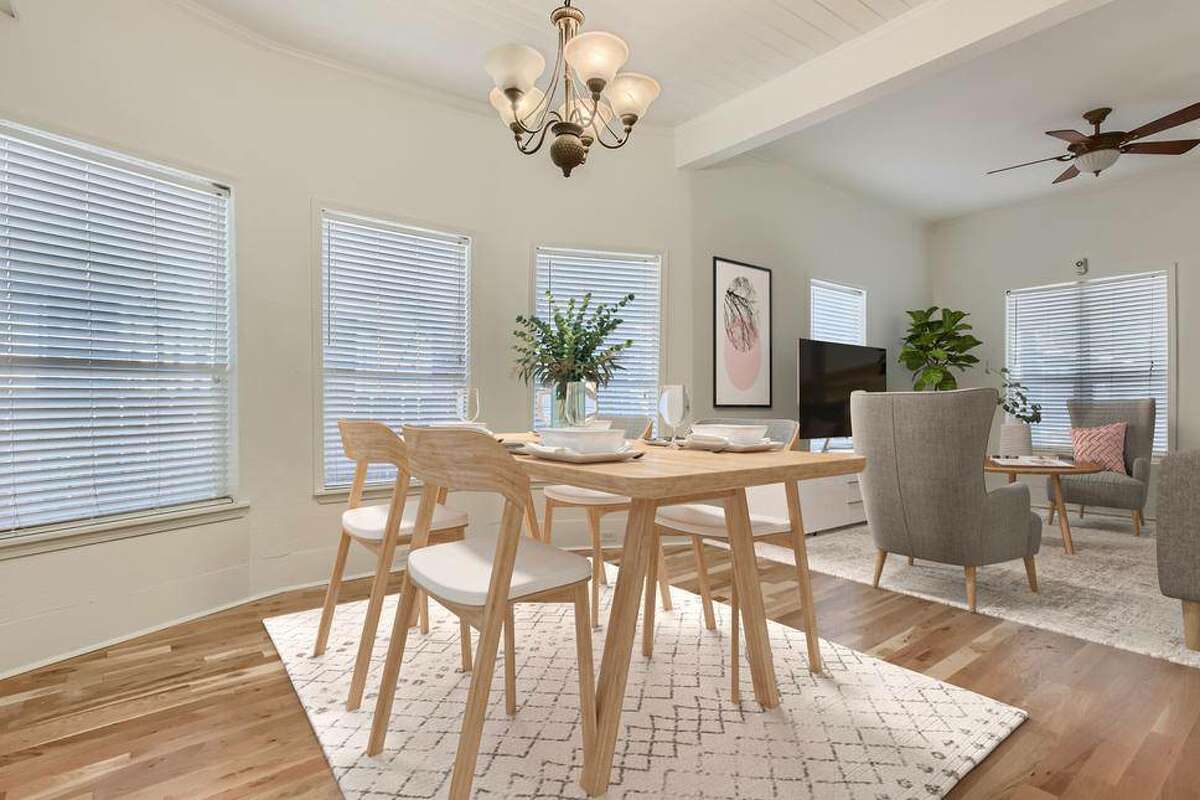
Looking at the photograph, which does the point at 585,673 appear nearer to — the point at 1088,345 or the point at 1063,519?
the point at 1063,519

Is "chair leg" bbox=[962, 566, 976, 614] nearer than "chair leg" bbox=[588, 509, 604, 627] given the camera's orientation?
No

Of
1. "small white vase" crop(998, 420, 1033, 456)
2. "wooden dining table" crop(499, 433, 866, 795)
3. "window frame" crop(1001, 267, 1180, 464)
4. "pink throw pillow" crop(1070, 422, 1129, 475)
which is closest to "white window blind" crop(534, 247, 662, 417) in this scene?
"wooden dining table" crop(499, 433, 866, 795)

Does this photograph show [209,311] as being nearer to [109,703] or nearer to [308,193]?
[308,193]

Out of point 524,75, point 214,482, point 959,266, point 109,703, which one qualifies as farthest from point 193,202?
point 959,266

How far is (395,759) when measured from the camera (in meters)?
1.66

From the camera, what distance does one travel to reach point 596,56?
2117 mm

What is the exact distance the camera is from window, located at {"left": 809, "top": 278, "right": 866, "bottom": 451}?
17.7 ft

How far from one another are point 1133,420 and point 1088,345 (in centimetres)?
109

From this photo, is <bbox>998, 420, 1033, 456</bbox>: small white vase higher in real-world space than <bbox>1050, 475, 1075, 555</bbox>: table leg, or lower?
higher

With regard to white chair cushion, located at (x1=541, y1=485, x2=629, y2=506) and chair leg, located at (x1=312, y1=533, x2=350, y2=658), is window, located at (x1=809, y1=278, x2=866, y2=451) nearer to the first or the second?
white chair cushion, located at (x1=541, y1=485, x2=629, y2=506)

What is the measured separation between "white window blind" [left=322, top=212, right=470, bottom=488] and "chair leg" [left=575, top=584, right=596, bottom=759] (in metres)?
2.02

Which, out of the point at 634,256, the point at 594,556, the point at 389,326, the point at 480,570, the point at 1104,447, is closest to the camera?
the point at 480,570

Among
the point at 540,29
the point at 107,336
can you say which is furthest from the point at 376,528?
the point at 540,29

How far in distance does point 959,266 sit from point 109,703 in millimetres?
7269
